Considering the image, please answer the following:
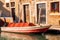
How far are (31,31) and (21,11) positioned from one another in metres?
5.29

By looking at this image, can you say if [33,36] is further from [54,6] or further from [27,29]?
[54,6]

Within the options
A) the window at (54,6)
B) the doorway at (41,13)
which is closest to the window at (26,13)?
the doorway at (41,13)

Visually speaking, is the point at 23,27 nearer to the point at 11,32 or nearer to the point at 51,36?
the point at 11,32

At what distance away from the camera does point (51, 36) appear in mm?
18500

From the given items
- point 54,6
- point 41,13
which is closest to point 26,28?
point 41,13

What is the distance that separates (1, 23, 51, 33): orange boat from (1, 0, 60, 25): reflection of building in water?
5.73 feet

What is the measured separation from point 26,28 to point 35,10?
3.47 metres

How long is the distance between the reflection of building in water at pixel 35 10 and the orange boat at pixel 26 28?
5.73 ft

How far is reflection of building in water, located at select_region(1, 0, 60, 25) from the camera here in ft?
69.3

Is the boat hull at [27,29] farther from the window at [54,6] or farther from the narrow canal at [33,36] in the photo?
the window at [54,6]

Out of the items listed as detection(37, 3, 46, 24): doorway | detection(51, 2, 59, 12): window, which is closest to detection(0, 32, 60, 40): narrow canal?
detection(51, 2, 59, 12): window

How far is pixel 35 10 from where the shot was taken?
2298 cm

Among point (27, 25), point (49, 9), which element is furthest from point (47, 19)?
point (27, 25)

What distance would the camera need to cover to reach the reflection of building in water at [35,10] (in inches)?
832
